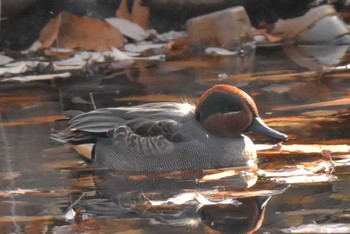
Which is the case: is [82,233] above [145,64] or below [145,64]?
above

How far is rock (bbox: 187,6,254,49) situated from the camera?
13.9m

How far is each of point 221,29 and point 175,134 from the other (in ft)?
19.8

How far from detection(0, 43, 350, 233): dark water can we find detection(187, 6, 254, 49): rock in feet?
3.07

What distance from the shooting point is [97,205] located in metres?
7.05

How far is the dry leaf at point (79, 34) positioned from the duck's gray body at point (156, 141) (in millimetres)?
5271

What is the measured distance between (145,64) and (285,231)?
7.51 m

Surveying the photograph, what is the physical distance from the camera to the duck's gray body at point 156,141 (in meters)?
7.99

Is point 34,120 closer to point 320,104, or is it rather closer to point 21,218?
point 320,104

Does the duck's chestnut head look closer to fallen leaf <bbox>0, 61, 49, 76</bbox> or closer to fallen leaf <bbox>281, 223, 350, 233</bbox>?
fallen leaf <bbox>281, 223, 350, 233</bbox>

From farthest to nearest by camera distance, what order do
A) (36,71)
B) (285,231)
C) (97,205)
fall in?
(36,71) < (97,205) < (285,231)

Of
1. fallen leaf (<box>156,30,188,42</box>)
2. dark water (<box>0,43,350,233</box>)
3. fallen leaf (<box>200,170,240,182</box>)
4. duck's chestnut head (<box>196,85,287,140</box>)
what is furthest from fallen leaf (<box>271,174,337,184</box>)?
fallen leaf (<box>156,30,188,42</box>)

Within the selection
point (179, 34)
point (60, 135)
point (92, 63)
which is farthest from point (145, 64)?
point (60, 135)

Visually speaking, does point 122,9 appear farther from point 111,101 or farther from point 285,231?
point 285,231

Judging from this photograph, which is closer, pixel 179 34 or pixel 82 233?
pixel 82 233
